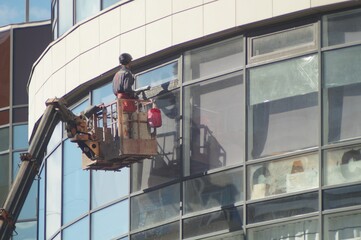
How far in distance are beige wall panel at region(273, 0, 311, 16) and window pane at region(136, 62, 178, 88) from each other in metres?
2.85

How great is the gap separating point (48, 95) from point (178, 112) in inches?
219

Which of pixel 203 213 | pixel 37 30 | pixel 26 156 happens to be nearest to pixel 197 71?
pixel 203 213

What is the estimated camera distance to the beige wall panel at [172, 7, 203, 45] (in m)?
31.3

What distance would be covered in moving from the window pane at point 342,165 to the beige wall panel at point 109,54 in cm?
627

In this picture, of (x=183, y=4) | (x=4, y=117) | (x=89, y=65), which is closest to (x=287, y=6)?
(x=183, y=4)

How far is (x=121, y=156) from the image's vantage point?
3153 centimetres

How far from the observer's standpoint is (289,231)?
2897 cm

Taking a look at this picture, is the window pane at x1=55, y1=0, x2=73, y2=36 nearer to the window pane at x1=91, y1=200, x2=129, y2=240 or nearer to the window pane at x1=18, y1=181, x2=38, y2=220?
the window pane at x1=91, y1=200, x2=129, y2=240

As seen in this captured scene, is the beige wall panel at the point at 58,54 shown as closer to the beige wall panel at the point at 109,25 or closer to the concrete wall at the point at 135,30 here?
the concrete wall at the point at 135,30

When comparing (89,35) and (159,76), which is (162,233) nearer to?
(159,76)

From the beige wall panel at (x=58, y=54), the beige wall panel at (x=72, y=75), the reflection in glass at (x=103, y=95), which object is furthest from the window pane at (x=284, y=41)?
the beige wall panel at (x=58, y=54)

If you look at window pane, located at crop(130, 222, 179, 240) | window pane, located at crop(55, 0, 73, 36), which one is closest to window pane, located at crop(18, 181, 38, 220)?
window pane, located at crop(55, 0, 73, 36)

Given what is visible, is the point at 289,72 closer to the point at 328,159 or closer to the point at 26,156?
the point at 328,159

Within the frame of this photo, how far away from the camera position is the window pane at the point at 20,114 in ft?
151
